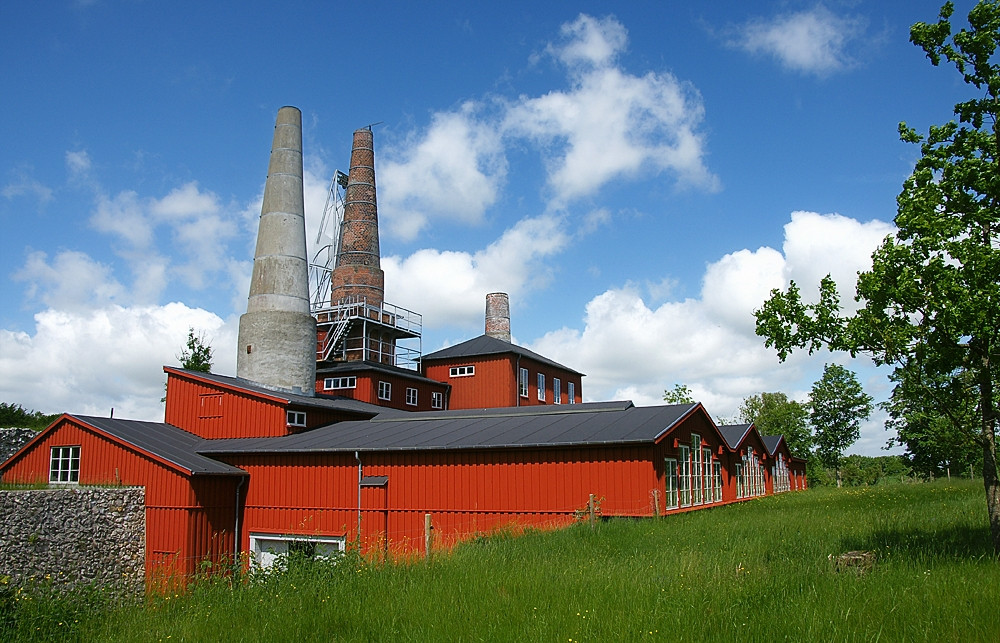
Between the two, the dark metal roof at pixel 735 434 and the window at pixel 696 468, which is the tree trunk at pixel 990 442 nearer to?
the window at pixel 696 468

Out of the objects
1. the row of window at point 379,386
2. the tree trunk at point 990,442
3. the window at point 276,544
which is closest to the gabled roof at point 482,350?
the row of window at point 379,386

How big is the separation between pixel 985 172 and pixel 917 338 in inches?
93.9

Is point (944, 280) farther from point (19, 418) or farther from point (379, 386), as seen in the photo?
point (19, 418)

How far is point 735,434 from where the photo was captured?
112 feet

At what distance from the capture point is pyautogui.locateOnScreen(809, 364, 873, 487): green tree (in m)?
62.6

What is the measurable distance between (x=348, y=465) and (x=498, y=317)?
21318 mm

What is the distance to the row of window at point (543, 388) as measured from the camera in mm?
37781

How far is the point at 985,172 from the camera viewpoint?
31.2 ft

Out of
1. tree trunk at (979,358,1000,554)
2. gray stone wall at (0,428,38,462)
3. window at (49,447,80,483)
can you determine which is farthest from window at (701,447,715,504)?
gray stone wall at (0,428,38,462)

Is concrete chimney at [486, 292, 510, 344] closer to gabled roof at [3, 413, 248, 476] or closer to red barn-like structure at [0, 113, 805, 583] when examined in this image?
red barn-like structure at [0, 113, 805, 583]

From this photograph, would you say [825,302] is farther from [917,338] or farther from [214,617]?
[214,617]

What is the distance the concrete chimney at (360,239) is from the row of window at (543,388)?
8625 millimetres

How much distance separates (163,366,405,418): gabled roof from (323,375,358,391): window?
10.2 ft

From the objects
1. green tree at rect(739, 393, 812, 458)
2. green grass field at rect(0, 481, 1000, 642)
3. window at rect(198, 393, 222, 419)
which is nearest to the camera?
green grass field at rect(0, 481, 1000, 642)
